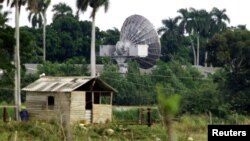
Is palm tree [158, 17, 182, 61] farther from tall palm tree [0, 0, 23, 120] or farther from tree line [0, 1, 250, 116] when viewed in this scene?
tall palm tree [0, 0, 23, 120]

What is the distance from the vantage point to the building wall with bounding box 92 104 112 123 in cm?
3200

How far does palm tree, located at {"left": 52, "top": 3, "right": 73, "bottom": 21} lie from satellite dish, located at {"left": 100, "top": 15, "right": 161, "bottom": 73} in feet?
70.1

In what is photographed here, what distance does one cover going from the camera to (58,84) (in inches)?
1288

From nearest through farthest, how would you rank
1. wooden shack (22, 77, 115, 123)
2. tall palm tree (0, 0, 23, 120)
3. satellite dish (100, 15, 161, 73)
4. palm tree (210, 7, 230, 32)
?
wooden shack (22, 77, 115, 123) → tall palm tree (0, 0, 23, 120) → satellite dish (100, 15, 161, 73) → palm tree (210, 7, 230, 32)

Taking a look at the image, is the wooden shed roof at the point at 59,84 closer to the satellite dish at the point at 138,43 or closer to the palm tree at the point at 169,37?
the satellite dish at the point at 138,43

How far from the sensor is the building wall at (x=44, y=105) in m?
31.3

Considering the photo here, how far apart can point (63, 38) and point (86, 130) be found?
51748 mm

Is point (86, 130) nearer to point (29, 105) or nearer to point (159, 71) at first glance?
point (29, 105)

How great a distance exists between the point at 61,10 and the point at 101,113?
54.9 m

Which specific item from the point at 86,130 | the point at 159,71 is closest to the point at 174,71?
the point at 159,71

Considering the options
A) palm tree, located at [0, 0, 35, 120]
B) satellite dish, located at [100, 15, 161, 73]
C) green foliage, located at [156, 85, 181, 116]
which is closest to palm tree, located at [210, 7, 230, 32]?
satellite dish, located at [100, 15, 161, 73]

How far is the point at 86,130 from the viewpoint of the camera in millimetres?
26141

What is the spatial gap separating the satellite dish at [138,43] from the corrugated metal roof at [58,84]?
2676 cm

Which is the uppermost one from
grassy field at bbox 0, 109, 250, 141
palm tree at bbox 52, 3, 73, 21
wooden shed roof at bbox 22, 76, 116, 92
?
palm tree at bbox 52, 3, 73, 21
